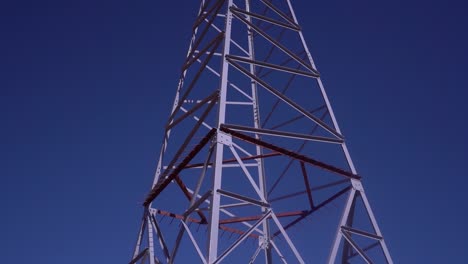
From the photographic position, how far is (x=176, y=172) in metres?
12.8

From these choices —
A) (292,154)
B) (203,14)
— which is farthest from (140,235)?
(203,14)

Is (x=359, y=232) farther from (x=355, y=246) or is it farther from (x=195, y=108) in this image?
(x=195, y=108)

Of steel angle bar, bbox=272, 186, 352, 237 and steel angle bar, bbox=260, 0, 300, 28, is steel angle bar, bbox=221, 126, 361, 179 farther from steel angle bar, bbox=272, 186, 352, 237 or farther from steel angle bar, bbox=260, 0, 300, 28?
steel angle bar, bbox=260, 0, 300, 28

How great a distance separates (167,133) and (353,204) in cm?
645

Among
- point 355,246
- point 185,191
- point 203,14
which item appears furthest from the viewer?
point 203,14

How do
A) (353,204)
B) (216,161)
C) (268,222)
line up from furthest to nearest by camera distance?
(268,222) → (353,204) → (216,161)

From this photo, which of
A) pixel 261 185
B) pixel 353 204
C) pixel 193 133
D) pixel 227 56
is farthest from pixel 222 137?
pixel 261 185

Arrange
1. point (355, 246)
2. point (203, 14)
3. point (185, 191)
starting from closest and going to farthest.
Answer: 1. point (355, 246)
2. point (185, 191)
3. point (203, 14)

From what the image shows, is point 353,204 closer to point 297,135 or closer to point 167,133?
point 297,135

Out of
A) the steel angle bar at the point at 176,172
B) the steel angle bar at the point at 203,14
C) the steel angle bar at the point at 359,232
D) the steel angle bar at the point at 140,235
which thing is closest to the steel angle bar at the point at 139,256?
the steel angle bar at the point at 140,235

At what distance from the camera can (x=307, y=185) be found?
15.2 meters

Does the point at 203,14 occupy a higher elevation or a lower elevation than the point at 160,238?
higher

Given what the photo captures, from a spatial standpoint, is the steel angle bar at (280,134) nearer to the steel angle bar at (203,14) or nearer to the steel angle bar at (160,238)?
the steel angle bar at (160,238)

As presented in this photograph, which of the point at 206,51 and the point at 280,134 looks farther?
the point at 206,51
